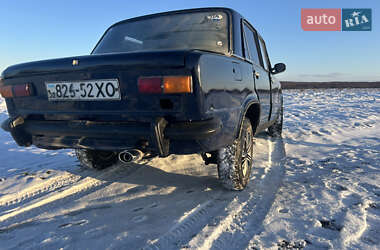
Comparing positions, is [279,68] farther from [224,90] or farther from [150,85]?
[150,85]

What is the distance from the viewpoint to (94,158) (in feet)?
9.89

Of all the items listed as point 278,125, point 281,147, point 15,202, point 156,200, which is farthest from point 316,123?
point 15,202

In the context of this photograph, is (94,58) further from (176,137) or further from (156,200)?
(156,200)

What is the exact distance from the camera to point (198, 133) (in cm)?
167

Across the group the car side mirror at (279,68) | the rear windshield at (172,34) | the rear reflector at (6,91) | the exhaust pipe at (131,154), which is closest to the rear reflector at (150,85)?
the exhaust pipe at (131,154)

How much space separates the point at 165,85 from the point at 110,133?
545 mm

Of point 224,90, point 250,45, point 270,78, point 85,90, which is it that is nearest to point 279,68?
point 270,78

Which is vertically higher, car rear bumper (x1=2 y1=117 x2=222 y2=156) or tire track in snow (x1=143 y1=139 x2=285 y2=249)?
car rear bumper (x1=2 y1=117 x2=222 y2=156)

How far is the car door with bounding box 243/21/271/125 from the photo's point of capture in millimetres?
2736

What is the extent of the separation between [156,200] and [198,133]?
2.81 ft

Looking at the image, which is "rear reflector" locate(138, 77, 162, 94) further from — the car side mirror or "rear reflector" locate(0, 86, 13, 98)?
the car side mirror

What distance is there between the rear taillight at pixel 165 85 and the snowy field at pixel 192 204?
3.01ft

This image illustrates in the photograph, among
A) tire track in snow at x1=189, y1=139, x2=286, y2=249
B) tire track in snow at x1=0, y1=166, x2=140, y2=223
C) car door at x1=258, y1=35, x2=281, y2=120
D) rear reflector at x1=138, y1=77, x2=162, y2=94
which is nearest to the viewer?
tire track in snow at x1=189, y1=139, x2=286, y2=249

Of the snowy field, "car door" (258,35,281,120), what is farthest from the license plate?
"car door" (258,35,281,120)
